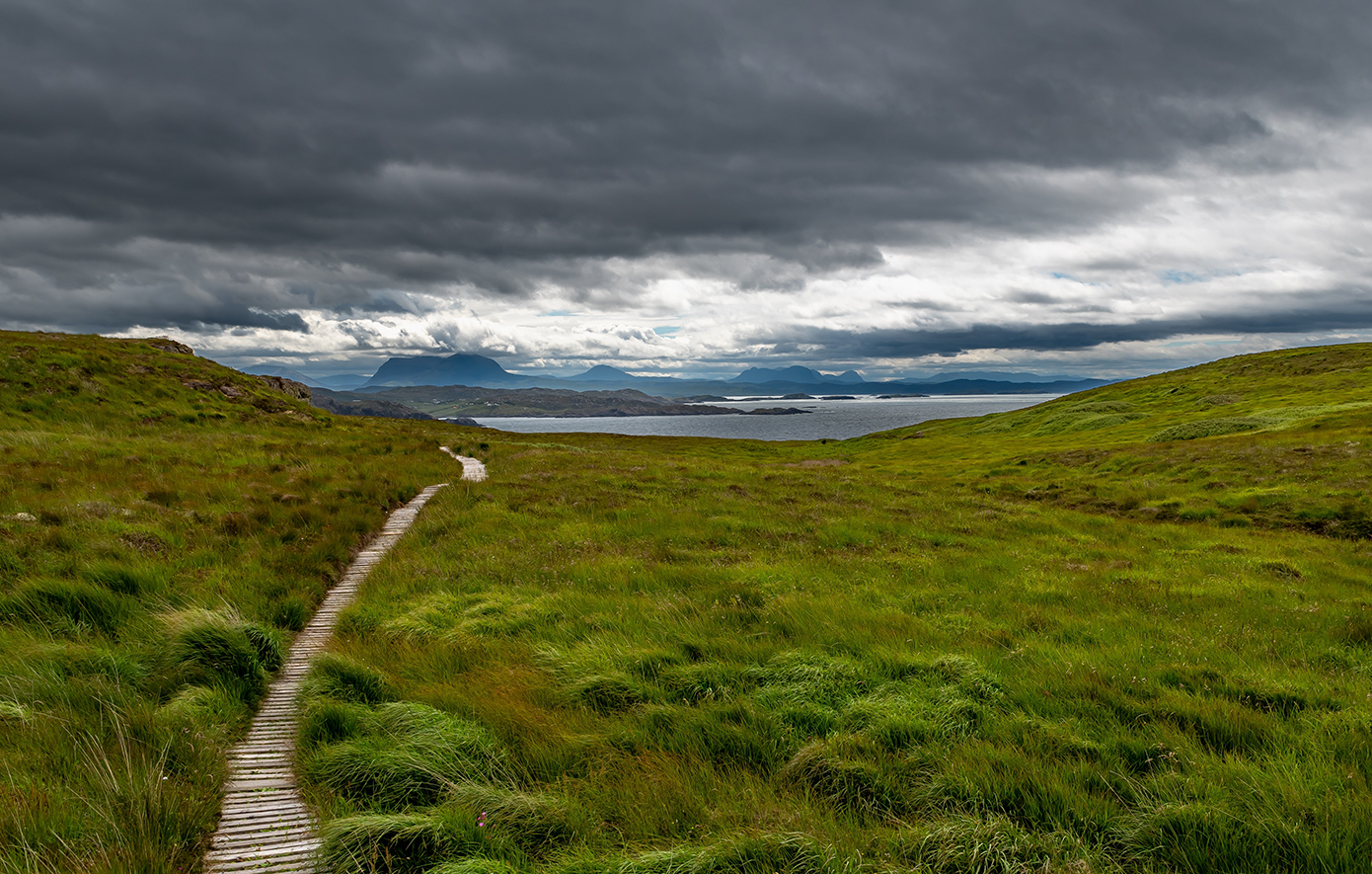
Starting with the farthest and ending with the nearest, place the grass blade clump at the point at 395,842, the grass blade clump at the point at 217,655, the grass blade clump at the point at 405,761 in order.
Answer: the grass blade clump at the point at 217,655 → the grass blade clump at the point at 405,761 → the grass blade clump at the point at 395,842

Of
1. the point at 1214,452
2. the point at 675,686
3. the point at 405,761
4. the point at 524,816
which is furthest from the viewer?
the point at 1214,452

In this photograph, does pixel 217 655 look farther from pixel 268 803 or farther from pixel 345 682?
pixel 268 803

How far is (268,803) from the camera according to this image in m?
5.17

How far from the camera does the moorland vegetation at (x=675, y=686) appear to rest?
4.56 m

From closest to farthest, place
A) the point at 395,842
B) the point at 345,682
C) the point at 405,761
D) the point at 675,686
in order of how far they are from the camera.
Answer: the point at 395,842, the point at 405,761, the point at 345,682, the point at 675,686

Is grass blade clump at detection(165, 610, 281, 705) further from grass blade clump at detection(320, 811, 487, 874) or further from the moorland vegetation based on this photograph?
grass blade clump at detection(320, 811, 487, 874)

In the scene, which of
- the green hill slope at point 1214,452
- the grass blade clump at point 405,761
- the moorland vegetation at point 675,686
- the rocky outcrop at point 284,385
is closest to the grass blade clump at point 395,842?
the moorland vegetation at point 675,686

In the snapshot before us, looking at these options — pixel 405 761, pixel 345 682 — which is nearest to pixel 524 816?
pixel 405 761

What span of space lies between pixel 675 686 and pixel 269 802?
4168 mm

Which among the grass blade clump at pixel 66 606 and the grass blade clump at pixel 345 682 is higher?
the grass blade clump at pixel 66 606

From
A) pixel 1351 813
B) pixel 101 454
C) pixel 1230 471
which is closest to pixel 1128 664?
pixel 1351 813

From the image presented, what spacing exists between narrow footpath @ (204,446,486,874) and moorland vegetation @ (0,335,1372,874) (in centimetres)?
22

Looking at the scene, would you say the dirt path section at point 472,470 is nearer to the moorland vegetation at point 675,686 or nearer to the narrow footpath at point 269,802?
the moorland vegetation at point 675,686

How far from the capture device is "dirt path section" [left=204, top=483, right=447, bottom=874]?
4484mm
